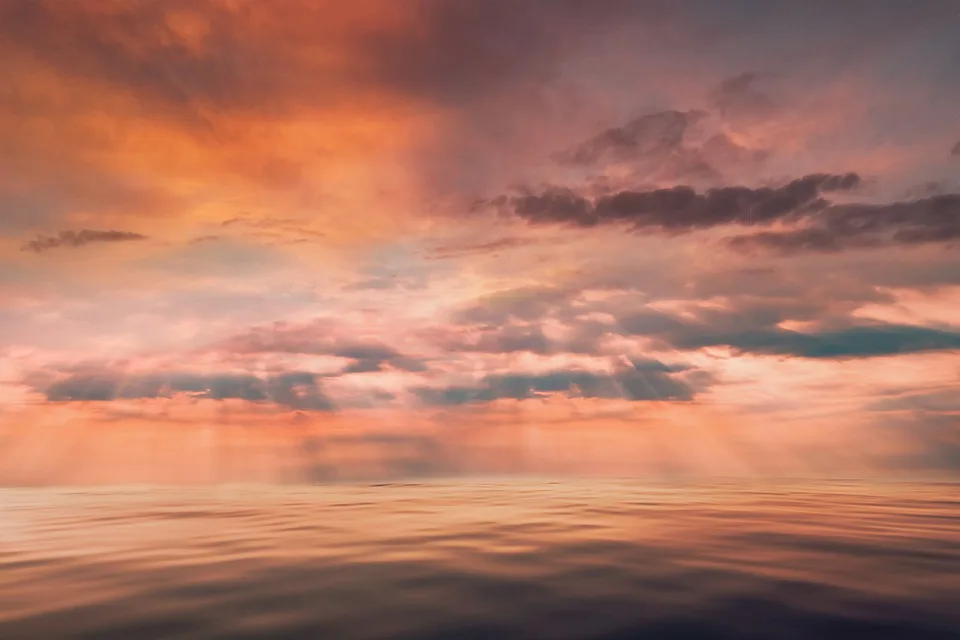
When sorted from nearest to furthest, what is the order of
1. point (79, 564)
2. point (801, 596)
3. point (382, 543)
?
point (801, 596), point (79, 564), point (382, 543)

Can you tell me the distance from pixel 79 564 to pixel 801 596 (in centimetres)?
1239

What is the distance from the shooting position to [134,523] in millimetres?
19844

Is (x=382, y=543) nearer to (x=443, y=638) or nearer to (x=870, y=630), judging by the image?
(x=443, y=638)

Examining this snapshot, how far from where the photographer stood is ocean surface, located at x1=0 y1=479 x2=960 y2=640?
662 cm

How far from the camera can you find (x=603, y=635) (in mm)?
6246

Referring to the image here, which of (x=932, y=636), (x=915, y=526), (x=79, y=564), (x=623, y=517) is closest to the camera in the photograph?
(x=932, y=636)

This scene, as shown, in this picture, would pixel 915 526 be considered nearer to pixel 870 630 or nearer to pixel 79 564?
pixel 870 630

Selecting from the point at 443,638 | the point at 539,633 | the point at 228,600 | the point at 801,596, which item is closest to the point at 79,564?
the point at 228,600

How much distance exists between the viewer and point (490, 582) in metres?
8.97

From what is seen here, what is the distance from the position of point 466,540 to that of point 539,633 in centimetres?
792

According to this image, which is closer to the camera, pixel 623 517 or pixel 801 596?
pixel 801 596

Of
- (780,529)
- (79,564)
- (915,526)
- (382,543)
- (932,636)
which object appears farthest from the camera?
(915,526)

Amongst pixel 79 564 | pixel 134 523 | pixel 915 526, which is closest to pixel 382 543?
pixel 79 564

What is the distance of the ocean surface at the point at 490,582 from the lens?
6.62 meters
